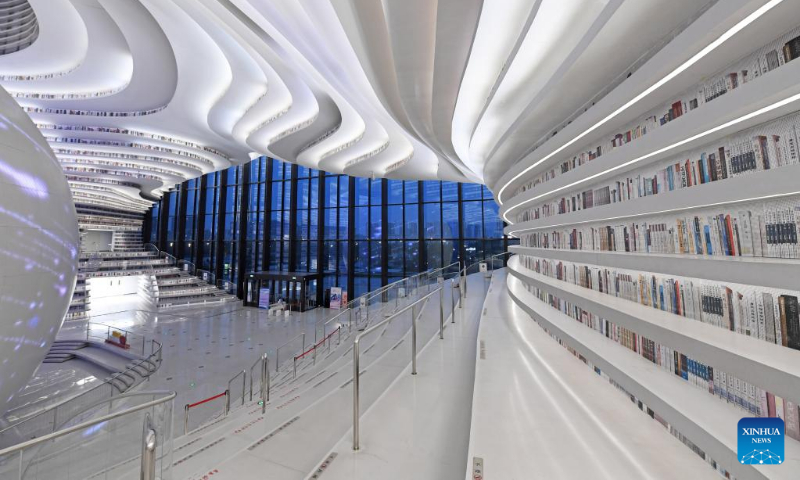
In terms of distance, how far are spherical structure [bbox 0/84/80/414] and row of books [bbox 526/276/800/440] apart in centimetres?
495

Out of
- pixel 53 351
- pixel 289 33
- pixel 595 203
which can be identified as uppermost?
pixel 289 33

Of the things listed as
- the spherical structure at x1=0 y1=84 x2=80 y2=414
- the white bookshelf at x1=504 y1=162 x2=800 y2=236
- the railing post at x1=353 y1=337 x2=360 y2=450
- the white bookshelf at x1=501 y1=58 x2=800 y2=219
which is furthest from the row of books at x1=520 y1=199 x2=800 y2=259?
the spherical structure at x1=0 y1=84 x2=80 y2=414

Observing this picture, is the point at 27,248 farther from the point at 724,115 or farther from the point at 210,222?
the point at 210,222

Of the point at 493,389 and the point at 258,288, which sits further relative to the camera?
the point at 258,288

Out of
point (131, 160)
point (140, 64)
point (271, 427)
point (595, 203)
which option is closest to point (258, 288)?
point (131, 160)

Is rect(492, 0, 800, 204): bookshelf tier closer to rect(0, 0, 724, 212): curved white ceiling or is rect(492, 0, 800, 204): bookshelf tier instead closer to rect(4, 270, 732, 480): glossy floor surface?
rect(0, 0, 724, 212): curved white ceiling

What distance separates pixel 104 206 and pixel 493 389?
97.1 ft

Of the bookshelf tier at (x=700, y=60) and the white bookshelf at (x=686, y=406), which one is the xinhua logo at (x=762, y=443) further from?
the bookshelf tier at (x=700, y=60)

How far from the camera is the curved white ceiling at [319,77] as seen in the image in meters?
2.43

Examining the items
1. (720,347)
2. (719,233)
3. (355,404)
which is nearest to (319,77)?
Answer: (355,404)

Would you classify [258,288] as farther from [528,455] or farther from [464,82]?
[528,455]

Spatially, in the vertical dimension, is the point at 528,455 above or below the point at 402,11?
below

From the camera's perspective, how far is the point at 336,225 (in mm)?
17391

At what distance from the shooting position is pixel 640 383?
1.56 meters
